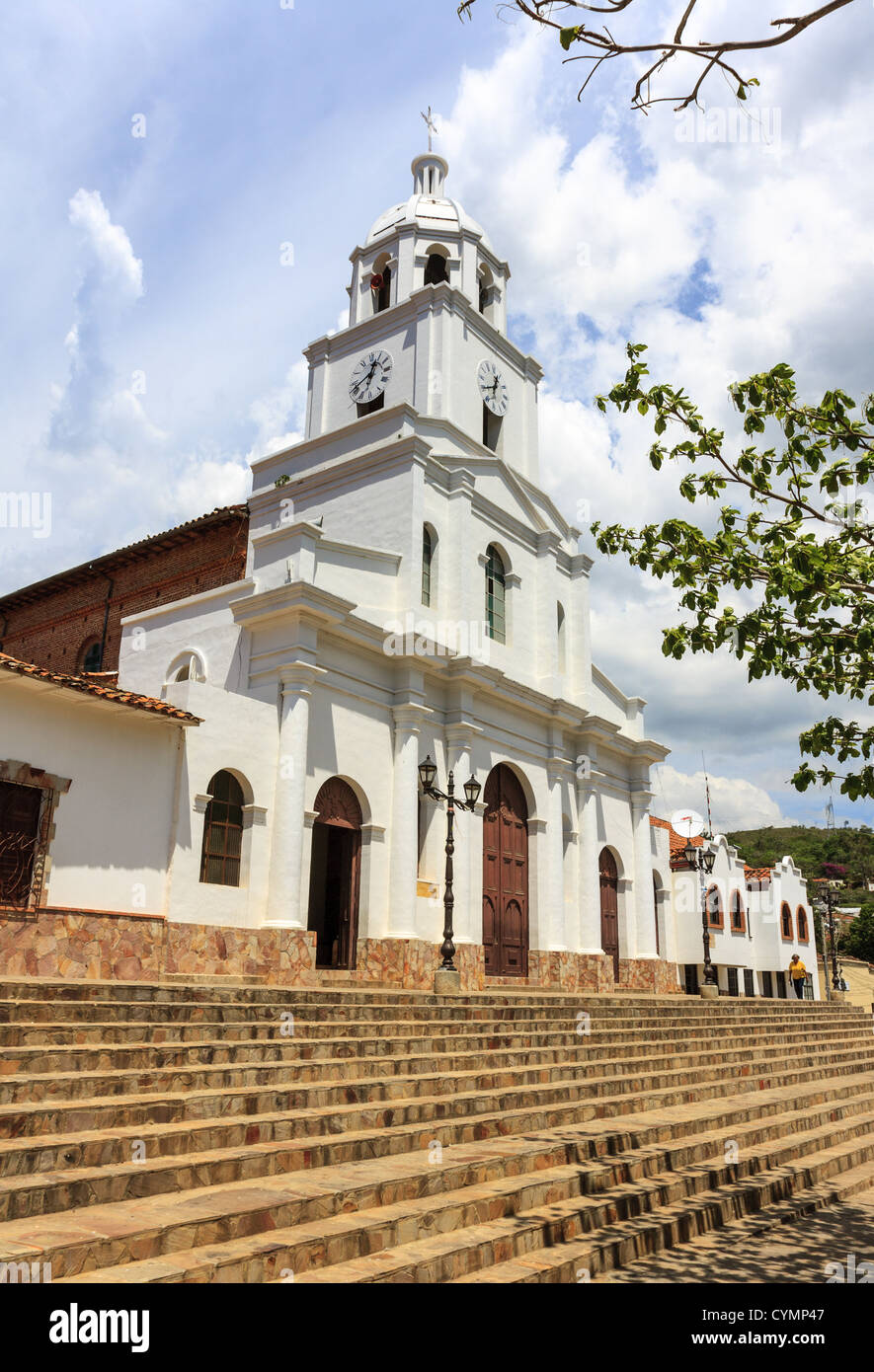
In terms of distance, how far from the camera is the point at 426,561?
20.3 m

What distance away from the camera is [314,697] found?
1670cm

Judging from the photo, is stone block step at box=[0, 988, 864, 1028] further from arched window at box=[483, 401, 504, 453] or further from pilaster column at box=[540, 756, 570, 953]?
arched window at box=[483, 401, 504, 453]

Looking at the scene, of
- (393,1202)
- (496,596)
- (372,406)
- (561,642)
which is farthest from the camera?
(561,642)

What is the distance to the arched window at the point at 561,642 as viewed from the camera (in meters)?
24.3

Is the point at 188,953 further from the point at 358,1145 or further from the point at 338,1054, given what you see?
the point at 358,1145

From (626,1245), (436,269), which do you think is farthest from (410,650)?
(626,1245)

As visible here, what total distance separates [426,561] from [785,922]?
24.6m

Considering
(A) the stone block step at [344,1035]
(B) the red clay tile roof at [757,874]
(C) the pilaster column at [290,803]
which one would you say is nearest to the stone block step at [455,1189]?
(A) the stone block step at [344,1035]

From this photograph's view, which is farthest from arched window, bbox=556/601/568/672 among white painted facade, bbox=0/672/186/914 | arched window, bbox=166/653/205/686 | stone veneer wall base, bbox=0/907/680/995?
white painted facade, bbox=0/672/186/914

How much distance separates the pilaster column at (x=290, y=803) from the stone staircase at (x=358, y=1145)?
344 cm

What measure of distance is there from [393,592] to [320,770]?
429 centimetres

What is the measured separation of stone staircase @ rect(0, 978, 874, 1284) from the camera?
4.86 m

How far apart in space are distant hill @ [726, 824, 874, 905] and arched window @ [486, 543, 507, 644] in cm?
6226

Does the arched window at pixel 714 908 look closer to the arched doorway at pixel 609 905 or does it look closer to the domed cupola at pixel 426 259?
the arched doorway at pixel 609 905
